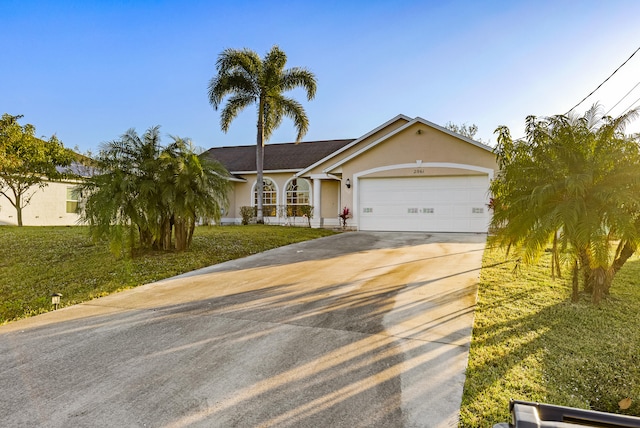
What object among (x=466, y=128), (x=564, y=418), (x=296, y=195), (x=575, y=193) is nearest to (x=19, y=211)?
(x=296, y=195)

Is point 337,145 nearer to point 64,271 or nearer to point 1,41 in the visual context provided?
point 1,41

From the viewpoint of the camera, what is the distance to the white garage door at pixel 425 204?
45.7 ft

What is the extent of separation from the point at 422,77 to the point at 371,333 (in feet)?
43.7

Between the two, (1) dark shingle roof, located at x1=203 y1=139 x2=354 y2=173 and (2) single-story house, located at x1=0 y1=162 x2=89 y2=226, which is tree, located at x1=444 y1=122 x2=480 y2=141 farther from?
(2) single-story house, located at x1=0 y1=162 x2=89 y2=226

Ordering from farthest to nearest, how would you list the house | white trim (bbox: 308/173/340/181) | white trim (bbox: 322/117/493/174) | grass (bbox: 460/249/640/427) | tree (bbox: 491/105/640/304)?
1. white trim (bbox: 308/173/340/181)
2. the house
3. white trim (bbox: 322/117/493/174)
4. tree (bbox: 491/105/640/304)
5. grass (bbox: 460/249/640/427)

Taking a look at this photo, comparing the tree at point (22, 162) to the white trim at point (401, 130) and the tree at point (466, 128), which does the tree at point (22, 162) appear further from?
the tree at point (466, 128)

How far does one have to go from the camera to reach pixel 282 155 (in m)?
21.5

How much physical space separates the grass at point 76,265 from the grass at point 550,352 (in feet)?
17.1

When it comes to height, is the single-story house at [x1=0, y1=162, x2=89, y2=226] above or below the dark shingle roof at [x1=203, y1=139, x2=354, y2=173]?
below

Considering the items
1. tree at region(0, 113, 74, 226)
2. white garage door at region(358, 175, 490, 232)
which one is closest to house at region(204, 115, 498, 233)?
white garage door at region(358, 175, 490, 232)

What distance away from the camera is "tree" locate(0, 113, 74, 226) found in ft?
50.6

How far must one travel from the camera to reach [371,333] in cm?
364

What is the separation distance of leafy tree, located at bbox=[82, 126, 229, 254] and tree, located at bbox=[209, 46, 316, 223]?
9861mm

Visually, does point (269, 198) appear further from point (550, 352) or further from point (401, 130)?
A: point (550, 352)
